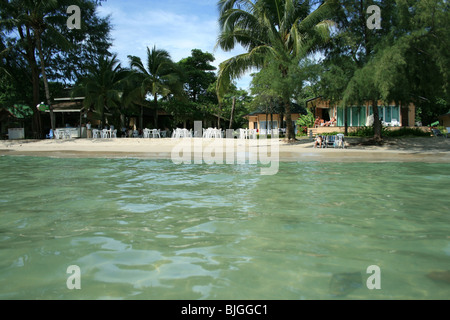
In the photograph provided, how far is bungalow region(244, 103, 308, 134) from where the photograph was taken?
111 feet

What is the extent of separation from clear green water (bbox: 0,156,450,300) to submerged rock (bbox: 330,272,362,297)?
0.07 m

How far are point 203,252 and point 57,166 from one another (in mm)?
10165

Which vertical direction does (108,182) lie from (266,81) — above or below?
below

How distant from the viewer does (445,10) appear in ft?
48.8

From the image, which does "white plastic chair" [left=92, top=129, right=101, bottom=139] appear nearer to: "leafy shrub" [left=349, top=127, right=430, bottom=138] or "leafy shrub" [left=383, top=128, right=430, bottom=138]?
"leafy shrub" [left=349, top=127, right=430, bottom=138]

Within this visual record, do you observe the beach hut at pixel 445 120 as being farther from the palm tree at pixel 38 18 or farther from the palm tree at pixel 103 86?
the palm tree at pixel 38 18

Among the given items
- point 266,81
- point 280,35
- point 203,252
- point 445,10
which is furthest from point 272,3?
point 203,252

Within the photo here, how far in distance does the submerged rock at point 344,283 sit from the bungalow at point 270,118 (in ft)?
97.3

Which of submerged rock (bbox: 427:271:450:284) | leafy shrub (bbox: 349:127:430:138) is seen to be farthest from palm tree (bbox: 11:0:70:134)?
submerged rock (bbox: 427:271:450:284)

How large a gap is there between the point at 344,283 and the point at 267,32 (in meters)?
18.1

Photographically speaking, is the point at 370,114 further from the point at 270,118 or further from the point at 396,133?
the point at 270,118

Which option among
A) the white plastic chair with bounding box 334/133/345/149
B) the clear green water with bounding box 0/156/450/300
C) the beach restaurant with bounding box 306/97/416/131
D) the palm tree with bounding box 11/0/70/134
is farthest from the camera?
the beach restaurant with bounding box 306/97/416/131

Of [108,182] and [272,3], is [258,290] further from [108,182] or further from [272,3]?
[272,3]

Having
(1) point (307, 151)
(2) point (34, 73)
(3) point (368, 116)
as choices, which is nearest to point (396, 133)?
(3) point (368, 116)
